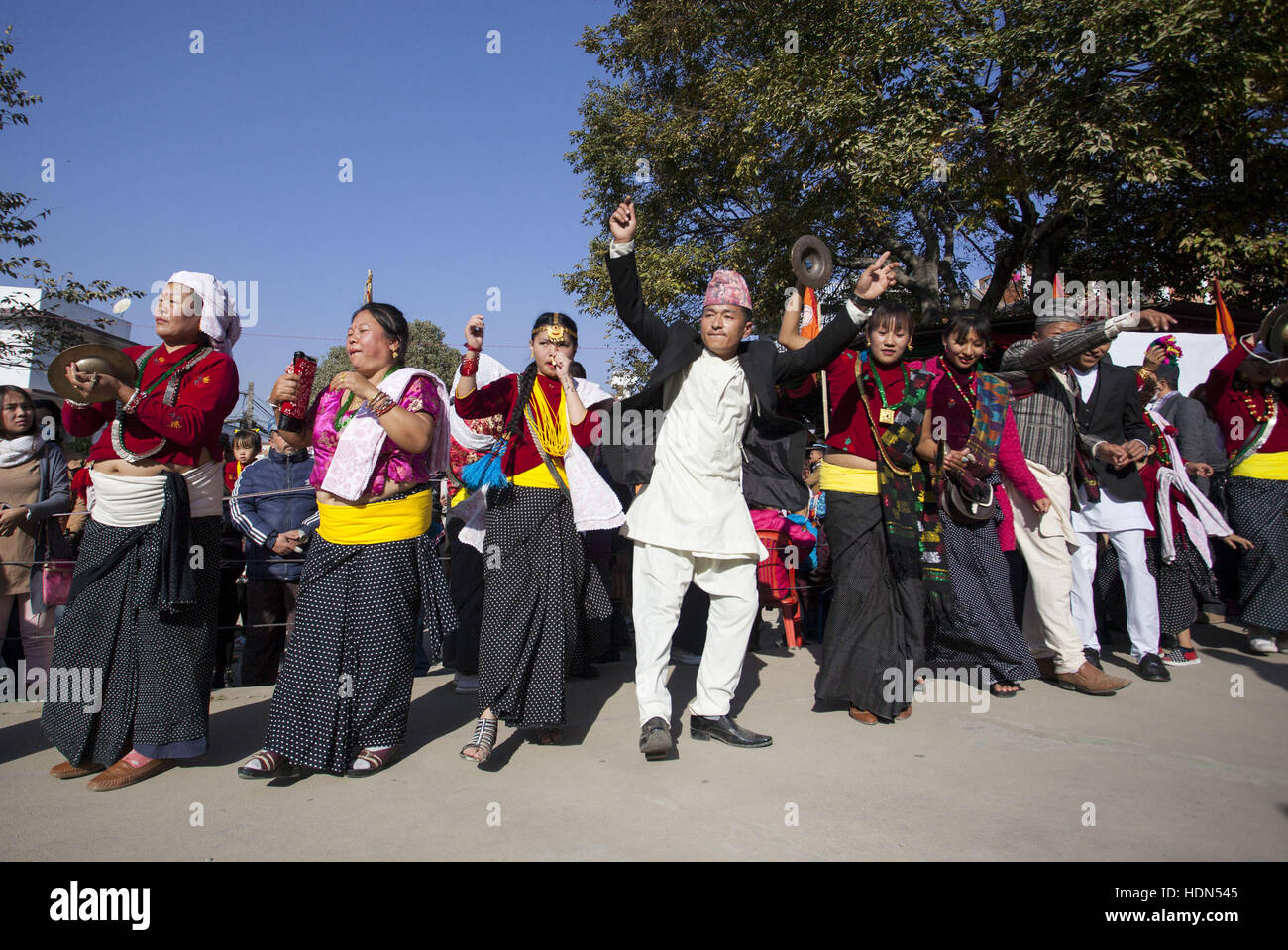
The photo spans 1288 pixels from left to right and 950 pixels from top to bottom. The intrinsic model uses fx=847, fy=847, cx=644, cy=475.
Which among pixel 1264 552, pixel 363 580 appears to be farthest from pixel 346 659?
pixel 1264 552

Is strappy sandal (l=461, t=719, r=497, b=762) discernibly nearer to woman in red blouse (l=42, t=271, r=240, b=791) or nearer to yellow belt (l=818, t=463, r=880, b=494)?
woman in red blouse (l=42, t=271, r=240, b=791)

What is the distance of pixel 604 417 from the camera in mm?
4258

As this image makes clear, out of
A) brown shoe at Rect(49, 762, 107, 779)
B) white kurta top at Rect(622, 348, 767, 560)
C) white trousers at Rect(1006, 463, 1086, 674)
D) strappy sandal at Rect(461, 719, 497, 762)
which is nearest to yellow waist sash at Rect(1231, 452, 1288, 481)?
white trousers at Rect(1006, 463, 1086, 674)

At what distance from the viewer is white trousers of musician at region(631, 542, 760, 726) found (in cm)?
378

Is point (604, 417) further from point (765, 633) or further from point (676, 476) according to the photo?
point (765, 633)

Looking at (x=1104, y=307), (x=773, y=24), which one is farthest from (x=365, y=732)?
(x=773, y=24)

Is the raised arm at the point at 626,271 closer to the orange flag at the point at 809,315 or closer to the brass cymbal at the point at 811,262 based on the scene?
the brass cymbal at the point at 811,262

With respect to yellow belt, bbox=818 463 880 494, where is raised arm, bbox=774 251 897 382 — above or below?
above

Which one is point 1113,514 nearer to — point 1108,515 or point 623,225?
point 1108,515

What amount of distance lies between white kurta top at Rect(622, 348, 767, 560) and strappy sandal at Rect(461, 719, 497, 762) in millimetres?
1053

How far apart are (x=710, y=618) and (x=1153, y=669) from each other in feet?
9.91

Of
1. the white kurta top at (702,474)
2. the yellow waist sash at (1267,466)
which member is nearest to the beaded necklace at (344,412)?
the white kurta top at (702,474)

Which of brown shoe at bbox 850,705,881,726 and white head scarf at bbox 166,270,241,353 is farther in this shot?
brown shoe at bbox 850,705,881,726

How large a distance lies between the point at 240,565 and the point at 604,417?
11.8 feet
